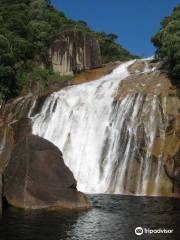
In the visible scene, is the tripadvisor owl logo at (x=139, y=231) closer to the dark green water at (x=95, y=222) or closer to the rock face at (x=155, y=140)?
the dark green water at (x=95, y=222)

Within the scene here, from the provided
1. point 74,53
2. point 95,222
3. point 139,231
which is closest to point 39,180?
point 95,222

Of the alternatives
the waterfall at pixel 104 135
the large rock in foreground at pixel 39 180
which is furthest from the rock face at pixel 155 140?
the large rock in foreground at pixel 39 180

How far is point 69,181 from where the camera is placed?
97.3ft

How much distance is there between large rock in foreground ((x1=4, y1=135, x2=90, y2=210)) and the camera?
2808 cm

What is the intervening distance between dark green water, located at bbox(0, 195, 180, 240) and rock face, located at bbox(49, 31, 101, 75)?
37.9 metres

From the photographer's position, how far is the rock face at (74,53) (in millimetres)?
66375

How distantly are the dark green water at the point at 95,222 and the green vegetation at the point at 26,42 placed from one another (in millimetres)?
36138

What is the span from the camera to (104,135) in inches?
1668

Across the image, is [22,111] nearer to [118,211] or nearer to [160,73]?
[160,73]

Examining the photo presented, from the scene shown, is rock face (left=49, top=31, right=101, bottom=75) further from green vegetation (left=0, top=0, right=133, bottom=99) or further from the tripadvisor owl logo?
the tripadvisor owl logo

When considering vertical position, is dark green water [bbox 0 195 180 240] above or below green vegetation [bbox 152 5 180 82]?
below

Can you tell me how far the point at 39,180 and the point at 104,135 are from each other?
48.2 feet

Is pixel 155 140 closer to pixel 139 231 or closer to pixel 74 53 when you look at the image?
pixel 139 231

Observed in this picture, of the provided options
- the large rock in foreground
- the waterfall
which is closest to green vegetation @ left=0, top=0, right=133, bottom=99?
the waterfall
